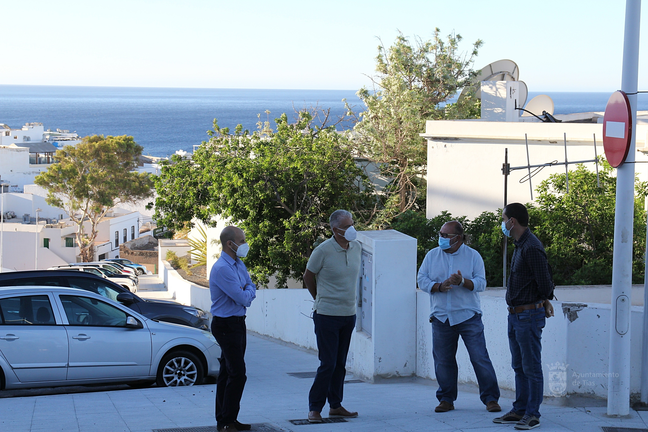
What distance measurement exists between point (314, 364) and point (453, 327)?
512 centimetres

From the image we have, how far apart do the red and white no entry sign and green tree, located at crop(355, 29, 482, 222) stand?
1205cm

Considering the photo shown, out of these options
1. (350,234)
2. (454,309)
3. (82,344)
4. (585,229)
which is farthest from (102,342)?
(585,229)

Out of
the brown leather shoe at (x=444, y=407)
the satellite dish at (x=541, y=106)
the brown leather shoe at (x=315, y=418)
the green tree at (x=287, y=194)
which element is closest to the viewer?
the brown leather shoe at (x=315, y=418)

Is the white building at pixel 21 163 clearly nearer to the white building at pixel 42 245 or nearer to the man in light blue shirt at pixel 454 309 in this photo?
the white building at pixel 42 245

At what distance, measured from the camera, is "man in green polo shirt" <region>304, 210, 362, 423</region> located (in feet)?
19.6

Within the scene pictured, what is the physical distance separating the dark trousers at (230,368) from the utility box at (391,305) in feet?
8.73

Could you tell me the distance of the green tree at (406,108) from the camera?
19.4 m

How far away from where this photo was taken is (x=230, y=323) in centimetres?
569

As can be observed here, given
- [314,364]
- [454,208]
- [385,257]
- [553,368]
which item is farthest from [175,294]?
[553,368]

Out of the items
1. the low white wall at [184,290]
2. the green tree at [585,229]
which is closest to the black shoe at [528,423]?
the green tree at [585,229]

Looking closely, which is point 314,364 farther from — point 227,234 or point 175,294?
point 175,294

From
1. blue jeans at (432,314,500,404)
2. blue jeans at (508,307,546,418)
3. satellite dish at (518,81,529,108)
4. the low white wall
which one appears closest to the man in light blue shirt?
blue jeans at (432,314,500,404)

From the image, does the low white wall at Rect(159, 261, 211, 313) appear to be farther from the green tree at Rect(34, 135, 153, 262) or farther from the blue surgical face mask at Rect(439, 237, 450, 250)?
the blue surgical face mask at Rect(439, 237, 450, 250)

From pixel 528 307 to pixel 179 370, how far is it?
4.94 meters
